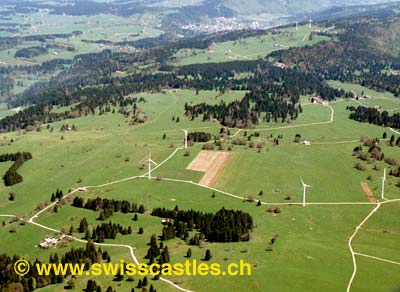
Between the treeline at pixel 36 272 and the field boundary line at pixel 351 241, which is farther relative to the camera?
the field boundary line at pixel 351 241

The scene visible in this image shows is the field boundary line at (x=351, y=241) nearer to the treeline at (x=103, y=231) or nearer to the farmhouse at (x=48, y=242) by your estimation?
the treeline at (x=103, y=231)

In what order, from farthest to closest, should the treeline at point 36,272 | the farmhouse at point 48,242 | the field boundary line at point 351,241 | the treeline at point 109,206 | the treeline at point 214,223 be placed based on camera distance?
the treeline at point 109,206
the farmhouse at point 48,242
the treeline at point 214,223
the field boundary line at point 351,241
the treeline at point 36,272

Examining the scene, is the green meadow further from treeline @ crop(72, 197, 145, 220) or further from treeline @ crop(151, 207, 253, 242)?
treeline @ crop(151, 207, 253, 242)

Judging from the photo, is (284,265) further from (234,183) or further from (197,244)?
(234,183)

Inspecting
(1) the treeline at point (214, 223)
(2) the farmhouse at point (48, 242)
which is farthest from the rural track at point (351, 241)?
(2) the farmhouse at point (48, 242)

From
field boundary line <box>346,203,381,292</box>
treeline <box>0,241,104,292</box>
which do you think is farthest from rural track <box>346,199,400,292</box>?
treeline <box>0,241,104,292</box>

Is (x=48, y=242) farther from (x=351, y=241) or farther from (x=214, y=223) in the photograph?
(x=351, y=241)
